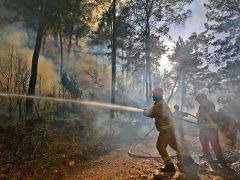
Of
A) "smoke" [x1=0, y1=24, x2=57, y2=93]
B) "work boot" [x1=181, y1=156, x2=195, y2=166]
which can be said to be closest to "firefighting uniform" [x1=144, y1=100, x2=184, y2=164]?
"work boot" [x1=181, y1=156, x2=195, y2=166]

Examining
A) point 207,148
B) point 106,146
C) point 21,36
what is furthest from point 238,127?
point 21,36

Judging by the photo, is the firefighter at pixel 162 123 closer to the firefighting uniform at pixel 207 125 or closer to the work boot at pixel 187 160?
the work boot at pixel 187 160

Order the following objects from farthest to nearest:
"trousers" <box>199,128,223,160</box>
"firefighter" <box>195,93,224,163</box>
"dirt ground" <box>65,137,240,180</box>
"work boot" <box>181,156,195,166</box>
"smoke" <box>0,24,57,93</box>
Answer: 1. "smoke" <box>0,24,57,93</box>
2. "firefighter" <box>195,93,224,163</box>
3. "trousers" <box>199,128,223,160</box>
4. "work boot" <box>181,156,195,166</box>
5. "dirt ground" <box>65,137,240,180</box>

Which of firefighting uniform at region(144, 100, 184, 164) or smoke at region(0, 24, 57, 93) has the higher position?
smoke at region(0, 24, 57, 93)

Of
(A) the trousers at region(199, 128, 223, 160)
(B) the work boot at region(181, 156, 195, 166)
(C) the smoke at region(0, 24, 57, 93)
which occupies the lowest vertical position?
(B) the work boot at region(181, 156, 195, 166)

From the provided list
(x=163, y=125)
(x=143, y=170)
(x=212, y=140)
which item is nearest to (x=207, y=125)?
(x=212, y=140)

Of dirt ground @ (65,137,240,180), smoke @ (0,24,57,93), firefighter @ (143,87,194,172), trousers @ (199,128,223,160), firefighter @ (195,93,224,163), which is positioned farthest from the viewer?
smoke @ (0,24,57,93)

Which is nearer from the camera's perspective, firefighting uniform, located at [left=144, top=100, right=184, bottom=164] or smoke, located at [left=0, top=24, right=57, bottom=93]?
firefighting uniform, located at [left=144, top=100, right=184, bottom=164]

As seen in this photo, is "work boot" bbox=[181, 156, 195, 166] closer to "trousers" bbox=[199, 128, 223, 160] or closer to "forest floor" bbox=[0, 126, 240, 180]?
"forest floor" bbox=[0, 126, 240, 180]

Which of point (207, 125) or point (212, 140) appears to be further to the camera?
point (207, 125)

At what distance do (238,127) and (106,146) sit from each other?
244 inches

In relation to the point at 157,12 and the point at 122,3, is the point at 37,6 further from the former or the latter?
the point at 157,12

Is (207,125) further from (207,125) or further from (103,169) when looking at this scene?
(103,169)

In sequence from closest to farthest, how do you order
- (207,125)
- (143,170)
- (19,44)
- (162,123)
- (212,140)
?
(143,170) < (162,123) < (212,140) < (207,125) < (19,44)
